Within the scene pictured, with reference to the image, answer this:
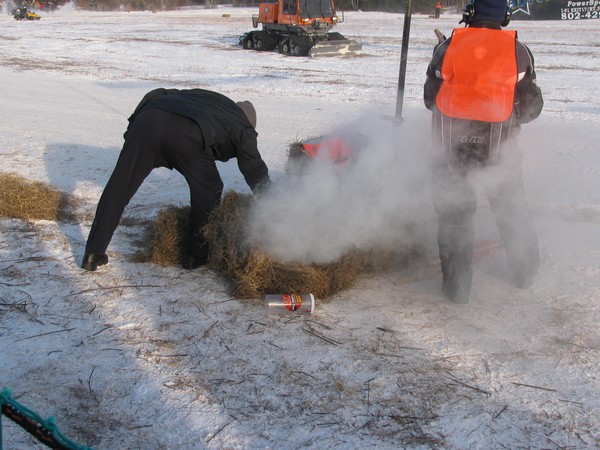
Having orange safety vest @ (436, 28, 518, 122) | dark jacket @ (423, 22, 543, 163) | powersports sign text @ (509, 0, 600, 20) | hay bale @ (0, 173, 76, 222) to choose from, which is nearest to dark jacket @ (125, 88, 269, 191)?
dark jacket @ (423, 22, 543, 163)

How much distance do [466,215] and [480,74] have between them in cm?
86

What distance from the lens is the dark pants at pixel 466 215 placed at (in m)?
3.71

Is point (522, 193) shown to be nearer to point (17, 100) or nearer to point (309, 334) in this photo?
point (309, 334)

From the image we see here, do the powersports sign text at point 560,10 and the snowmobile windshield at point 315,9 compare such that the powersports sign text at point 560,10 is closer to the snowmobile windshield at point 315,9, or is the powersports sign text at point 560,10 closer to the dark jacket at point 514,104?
the snowmobile windshield at point 315,9

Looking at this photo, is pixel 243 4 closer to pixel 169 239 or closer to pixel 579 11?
pixel 579 11

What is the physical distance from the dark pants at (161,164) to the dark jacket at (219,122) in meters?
0.06

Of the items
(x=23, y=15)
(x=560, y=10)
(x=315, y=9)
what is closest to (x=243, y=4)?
(x=23, y=15)

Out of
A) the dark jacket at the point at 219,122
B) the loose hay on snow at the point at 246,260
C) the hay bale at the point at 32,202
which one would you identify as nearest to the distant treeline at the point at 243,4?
the hay bale at the point at 32,202

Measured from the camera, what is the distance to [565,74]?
1374 centimetres

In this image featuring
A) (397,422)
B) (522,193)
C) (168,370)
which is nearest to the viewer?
(397,422)

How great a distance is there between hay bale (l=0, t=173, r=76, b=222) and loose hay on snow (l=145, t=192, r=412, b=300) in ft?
4.20

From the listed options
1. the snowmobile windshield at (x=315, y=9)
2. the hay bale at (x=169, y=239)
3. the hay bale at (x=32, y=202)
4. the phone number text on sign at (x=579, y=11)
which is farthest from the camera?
the phone number text on sign at (x=579, y=11)

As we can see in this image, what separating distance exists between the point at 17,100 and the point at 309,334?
9.42 metres

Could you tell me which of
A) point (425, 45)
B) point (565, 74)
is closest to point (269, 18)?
point (425, 45)
